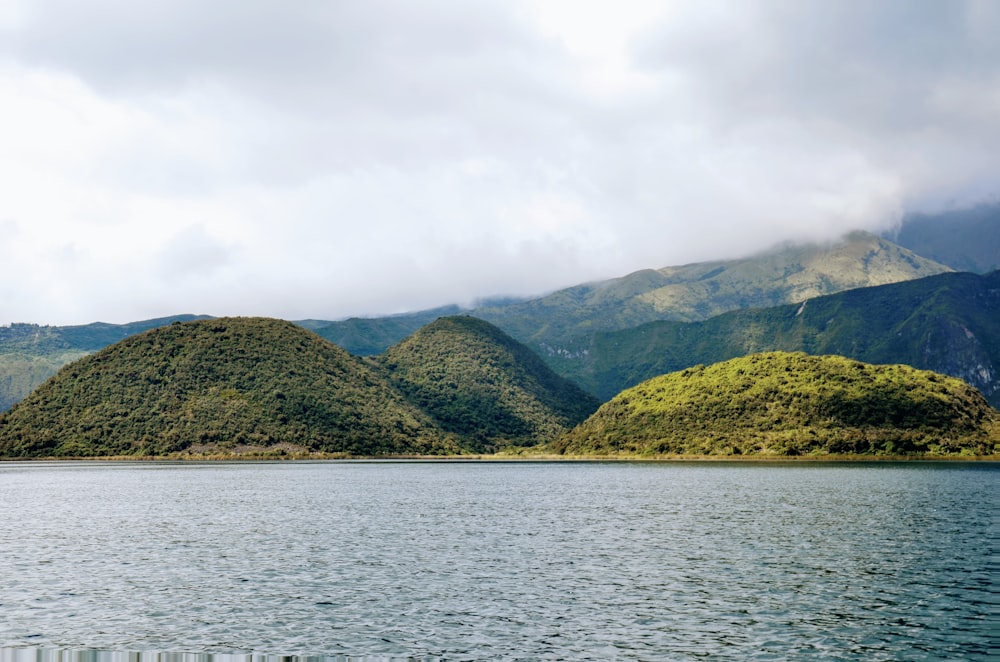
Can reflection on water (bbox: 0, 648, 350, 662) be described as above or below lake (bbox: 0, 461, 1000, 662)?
above

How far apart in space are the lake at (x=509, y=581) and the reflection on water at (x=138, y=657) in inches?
7.6

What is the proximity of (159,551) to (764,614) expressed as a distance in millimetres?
49356

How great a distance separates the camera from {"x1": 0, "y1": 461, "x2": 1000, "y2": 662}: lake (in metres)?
37.9

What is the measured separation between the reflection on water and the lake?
0.63ft

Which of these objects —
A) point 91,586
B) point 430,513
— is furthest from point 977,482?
point 91,586

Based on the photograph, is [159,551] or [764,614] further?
[159,551]

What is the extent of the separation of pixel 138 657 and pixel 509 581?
2357 cm

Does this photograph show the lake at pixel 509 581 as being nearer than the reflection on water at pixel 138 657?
No

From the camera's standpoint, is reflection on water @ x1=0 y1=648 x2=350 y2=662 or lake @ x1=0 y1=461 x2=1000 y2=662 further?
lake @ x1=0 y1=461 x2=1000 y2=662

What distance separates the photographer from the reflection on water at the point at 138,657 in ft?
115

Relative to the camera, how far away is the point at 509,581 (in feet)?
173

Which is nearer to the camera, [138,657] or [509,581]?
[138,657]

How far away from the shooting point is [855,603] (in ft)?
147

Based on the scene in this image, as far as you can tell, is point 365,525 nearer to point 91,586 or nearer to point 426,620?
point 91,586
